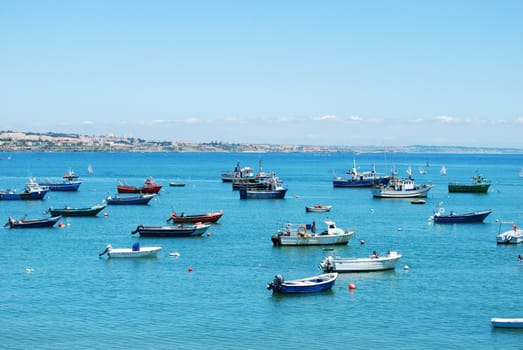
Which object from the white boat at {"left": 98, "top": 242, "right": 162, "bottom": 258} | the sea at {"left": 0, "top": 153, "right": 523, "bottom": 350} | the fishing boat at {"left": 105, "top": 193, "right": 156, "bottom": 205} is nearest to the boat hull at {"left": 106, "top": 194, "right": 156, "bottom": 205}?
the fishing boat at {"left": 105, "top": 193, "right": 156, "bottom": 205}

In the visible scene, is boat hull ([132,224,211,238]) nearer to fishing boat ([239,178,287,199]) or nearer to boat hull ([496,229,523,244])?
boat hull ([496,229,523,244])

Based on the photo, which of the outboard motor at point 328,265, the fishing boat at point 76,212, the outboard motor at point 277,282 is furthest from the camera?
the fishing boat at point 76,212

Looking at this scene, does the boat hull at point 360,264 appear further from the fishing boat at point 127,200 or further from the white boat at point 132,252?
the fishing boat at point 127,200

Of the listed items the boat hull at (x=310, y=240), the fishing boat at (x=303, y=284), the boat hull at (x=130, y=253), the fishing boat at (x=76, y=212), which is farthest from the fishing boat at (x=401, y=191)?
the fishing boat at (x=303, y=284)

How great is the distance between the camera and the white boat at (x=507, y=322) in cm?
4153

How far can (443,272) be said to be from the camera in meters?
57.4

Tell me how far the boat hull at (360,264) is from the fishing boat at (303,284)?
3.86 metres

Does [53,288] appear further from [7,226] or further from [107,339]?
[7,226]

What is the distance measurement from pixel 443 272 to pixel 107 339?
25827 mm

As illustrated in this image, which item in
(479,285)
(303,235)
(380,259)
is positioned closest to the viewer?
(479,285)

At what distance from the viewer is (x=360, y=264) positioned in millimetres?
56344

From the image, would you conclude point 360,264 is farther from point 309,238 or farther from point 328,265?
point 309,238

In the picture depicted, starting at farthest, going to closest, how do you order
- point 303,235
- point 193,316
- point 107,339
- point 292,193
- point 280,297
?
point 292,193 < point 303,235 < point 280,297 < point 193,316 < point 107,339

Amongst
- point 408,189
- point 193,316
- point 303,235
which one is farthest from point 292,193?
point 193,316
